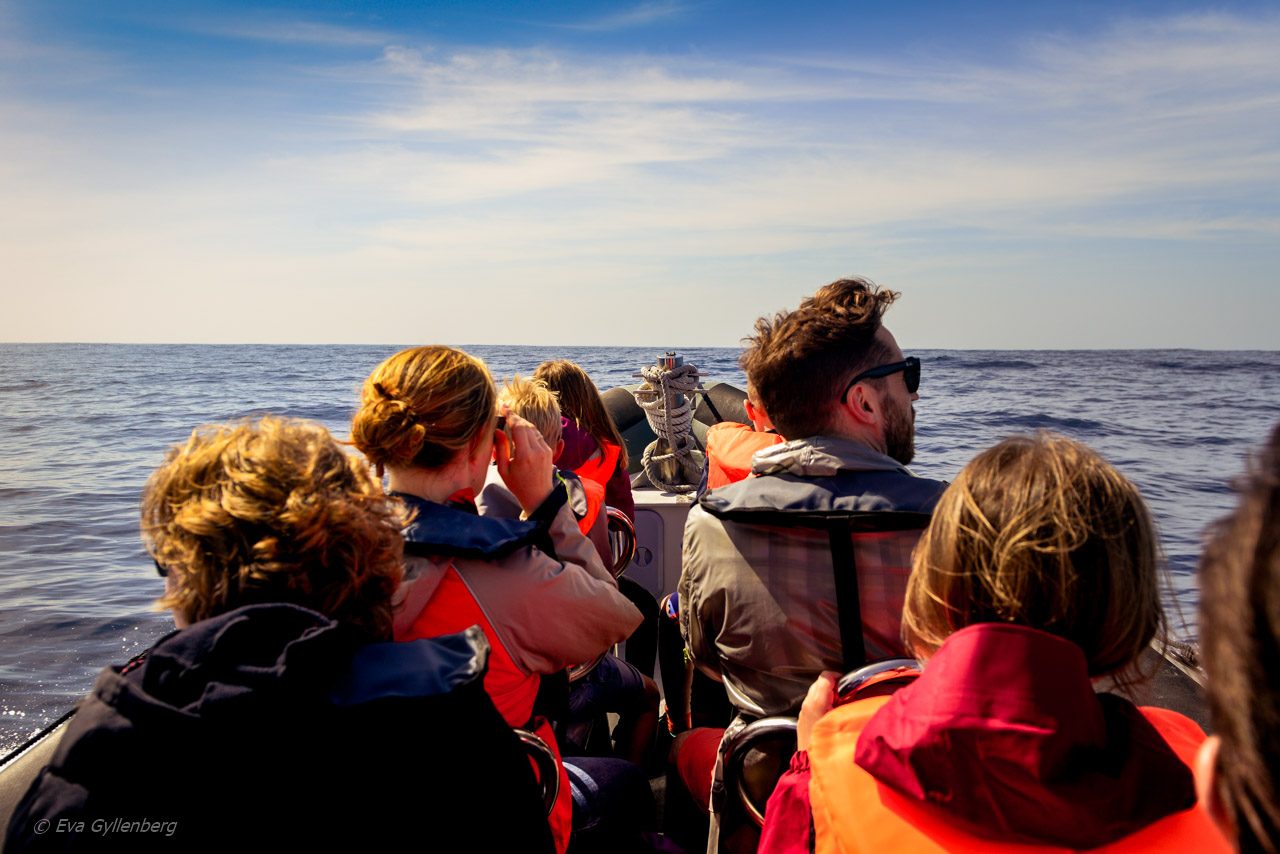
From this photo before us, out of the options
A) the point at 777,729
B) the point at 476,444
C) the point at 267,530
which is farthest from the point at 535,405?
the point at 267,530

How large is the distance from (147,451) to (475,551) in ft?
44.3

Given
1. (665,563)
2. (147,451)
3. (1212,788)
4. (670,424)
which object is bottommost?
(147,451)

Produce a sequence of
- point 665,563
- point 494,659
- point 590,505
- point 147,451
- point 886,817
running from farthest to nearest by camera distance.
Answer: point 147,451
point 665,563
point 590,505
point 494,659
point 886,817

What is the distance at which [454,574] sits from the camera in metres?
1.76

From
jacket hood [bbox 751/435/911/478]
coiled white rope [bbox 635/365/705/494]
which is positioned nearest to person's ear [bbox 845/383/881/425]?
jacket hood [bbox 751/435/911/478]

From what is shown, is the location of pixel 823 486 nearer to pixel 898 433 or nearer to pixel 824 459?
pixel 824 459

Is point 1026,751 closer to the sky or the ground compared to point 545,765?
closer to the sky

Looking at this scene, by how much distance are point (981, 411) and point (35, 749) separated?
18651mm

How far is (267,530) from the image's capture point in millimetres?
1202

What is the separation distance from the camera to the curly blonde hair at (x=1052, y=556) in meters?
1.12

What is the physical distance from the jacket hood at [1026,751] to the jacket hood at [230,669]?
682 mm

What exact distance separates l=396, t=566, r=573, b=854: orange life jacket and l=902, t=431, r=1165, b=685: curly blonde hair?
2.99ft

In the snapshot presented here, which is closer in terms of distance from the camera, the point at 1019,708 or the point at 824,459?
the point at 1019,708

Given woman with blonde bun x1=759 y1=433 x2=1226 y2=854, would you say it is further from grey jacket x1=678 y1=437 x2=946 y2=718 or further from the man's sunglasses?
the man's sunglasses
